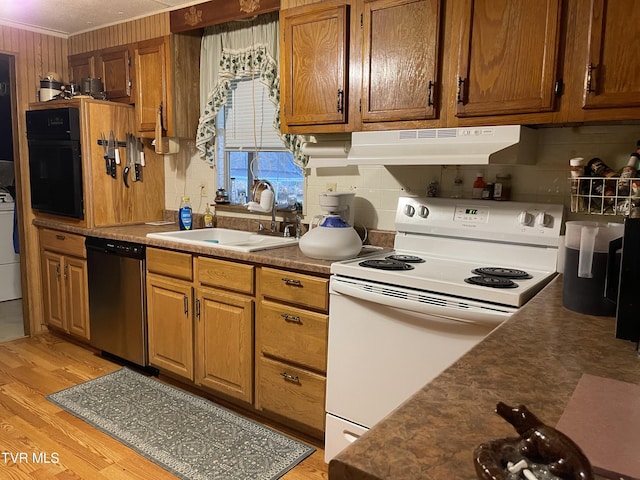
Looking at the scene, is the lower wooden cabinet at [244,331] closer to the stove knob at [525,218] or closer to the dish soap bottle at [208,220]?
the dish soap bottle at [208,220]

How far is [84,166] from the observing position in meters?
3.49

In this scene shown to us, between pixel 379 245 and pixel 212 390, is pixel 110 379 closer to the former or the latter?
pixel 212 390

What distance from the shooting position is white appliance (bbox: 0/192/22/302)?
16.3 ft

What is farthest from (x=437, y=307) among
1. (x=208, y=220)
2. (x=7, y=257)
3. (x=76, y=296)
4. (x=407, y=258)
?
(x=7, y=257)

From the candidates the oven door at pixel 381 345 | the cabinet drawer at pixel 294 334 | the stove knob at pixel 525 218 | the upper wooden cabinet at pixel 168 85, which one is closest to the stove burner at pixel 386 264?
the oven door at pixel 381 345

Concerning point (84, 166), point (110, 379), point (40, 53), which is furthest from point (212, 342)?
point (40, 53)

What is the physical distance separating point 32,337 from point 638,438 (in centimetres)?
430

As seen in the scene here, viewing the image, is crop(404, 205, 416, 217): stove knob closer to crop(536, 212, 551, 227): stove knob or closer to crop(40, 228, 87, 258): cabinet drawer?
crop(536, 212, 551, 227): stove knob

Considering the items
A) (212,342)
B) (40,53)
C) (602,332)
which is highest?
(40,53)

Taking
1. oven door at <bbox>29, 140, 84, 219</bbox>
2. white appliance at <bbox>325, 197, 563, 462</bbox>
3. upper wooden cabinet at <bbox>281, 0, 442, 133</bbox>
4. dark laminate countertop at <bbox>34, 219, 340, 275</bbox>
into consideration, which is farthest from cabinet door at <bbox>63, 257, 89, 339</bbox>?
white appliance at <bbox>325, 197, 563, 462</bbox>

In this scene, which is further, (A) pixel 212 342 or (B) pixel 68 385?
(B) pixel 68 385

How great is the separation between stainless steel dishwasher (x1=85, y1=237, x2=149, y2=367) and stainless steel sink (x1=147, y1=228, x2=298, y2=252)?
0.85 feet

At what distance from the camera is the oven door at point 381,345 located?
1884 mm

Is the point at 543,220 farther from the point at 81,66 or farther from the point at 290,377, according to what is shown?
the point at 81,66
